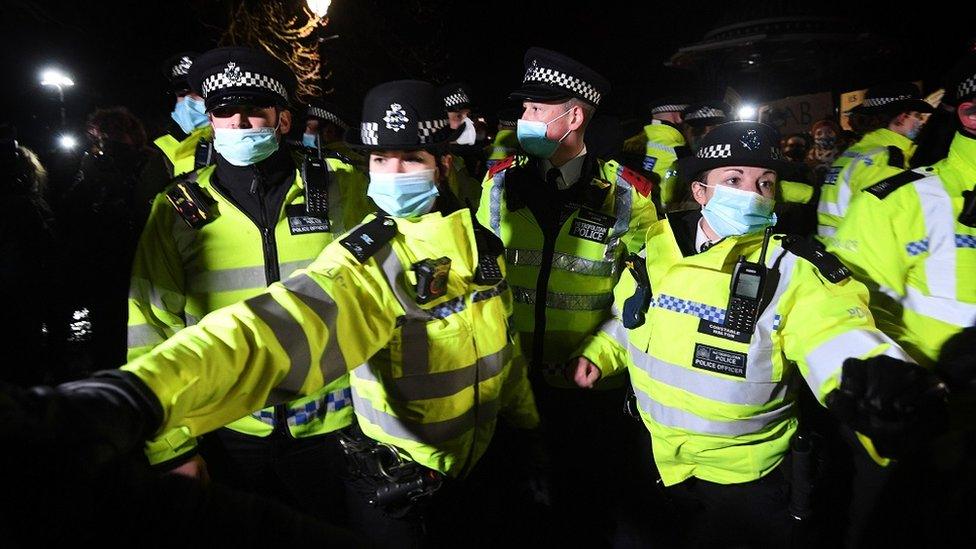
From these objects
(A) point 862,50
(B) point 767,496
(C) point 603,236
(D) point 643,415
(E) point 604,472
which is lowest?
(E) point 604,472

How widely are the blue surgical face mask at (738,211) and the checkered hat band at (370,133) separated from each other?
5.05 ft

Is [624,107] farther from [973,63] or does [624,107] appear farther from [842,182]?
[973,63]

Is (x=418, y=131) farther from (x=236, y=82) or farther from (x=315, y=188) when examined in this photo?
(x=236, y=82)

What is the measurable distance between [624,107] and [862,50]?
5932 mm

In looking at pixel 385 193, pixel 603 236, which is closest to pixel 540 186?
pixel 603 236

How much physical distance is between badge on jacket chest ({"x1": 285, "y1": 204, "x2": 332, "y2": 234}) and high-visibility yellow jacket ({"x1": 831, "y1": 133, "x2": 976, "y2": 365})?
2701 millimetres

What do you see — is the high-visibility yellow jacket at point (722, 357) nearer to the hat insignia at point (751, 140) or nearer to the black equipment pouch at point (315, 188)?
the hat insignia at point (751, 140)

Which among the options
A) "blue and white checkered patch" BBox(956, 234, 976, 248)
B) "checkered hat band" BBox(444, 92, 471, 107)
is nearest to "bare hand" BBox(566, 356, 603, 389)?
"blue and white checkered patch" BBox(956, 234, 976, 248)

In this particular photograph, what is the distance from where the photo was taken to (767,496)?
2318 millimetres

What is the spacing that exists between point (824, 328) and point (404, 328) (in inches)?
57.7

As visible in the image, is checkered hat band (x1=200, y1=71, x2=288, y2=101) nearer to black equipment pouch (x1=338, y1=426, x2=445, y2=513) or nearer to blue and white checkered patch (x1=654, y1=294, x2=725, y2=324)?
black equipment pouch (x1=338, y1=426, x2=445, y2=513)

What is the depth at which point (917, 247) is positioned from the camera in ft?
8.45

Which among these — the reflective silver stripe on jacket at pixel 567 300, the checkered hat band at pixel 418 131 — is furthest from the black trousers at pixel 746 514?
the checkered hat band at pixel 418 131

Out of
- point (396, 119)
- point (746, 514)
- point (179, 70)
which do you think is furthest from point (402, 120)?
point (179, 70)
